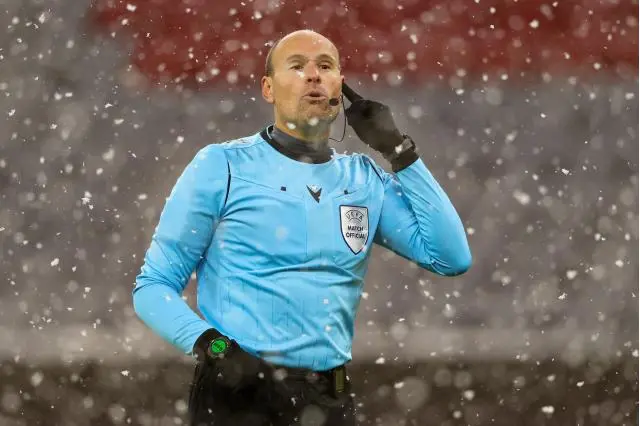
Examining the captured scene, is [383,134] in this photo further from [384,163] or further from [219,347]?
[384,163]

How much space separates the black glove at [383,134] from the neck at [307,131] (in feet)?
0.26

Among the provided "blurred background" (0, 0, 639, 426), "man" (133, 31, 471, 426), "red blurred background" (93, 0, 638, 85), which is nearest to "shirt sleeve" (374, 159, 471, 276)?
"man" (133, 31, 471, 426)

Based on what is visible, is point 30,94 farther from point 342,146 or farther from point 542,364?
point 542,364

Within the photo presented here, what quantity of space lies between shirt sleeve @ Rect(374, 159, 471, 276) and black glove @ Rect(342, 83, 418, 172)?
0.09 feet

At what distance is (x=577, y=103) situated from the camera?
19.8ft

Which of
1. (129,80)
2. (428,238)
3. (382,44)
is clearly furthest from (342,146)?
(428,238)

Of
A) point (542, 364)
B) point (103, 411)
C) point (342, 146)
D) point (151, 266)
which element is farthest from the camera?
point (542, 364)

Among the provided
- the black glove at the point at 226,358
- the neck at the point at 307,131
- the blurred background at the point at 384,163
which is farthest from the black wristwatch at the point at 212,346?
the blurred background at the point at 384,163

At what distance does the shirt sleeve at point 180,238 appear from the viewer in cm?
216

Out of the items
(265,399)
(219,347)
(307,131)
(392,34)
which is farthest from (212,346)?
(392,34)

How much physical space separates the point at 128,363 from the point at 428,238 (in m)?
4.42

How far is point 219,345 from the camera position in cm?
204

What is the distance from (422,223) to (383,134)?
0.74 feet

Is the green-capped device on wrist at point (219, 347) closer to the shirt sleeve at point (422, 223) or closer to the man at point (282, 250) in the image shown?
the man at point (282, 250)
